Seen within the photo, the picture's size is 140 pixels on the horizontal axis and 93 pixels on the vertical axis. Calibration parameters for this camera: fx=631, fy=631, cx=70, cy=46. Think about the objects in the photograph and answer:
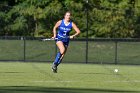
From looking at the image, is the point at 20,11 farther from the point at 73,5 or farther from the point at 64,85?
the point at 64,85

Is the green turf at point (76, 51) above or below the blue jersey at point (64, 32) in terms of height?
below

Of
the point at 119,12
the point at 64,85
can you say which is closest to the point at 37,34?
the point at 119,12

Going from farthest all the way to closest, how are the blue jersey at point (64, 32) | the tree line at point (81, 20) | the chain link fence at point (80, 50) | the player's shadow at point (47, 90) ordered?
the tree line at point (81, 20) → the chain link fence at point (80, 50) → the blue jersey at point (64, 32) → the player's shadow at point (47, 90)

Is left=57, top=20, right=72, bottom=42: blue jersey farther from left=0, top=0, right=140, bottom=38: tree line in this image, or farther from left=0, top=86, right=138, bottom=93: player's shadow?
left=0, top=0, right=140, bottom=38: tree line

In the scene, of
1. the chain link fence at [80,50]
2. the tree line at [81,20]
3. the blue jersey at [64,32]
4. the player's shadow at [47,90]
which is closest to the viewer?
the player's shadow at [47,90]

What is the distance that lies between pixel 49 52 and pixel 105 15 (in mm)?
4293

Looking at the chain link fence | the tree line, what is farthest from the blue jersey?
the tree line

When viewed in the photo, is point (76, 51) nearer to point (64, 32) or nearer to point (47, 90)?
point (64, 32)

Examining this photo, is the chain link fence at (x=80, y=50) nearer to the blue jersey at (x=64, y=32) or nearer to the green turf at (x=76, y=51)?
the green turf at (x=76, y=51)

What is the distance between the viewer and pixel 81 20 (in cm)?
3462

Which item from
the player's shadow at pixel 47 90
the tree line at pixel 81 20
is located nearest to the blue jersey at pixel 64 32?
the player's shadow at pixel 47 90

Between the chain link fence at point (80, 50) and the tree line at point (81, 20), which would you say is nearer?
the chain link fence at point (80, 50)

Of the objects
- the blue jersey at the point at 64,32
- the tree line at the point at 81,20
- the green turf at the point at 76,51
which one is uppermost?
the blue jersey at the point at 64,32

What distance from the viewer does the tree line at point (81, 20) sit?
3488 cm
